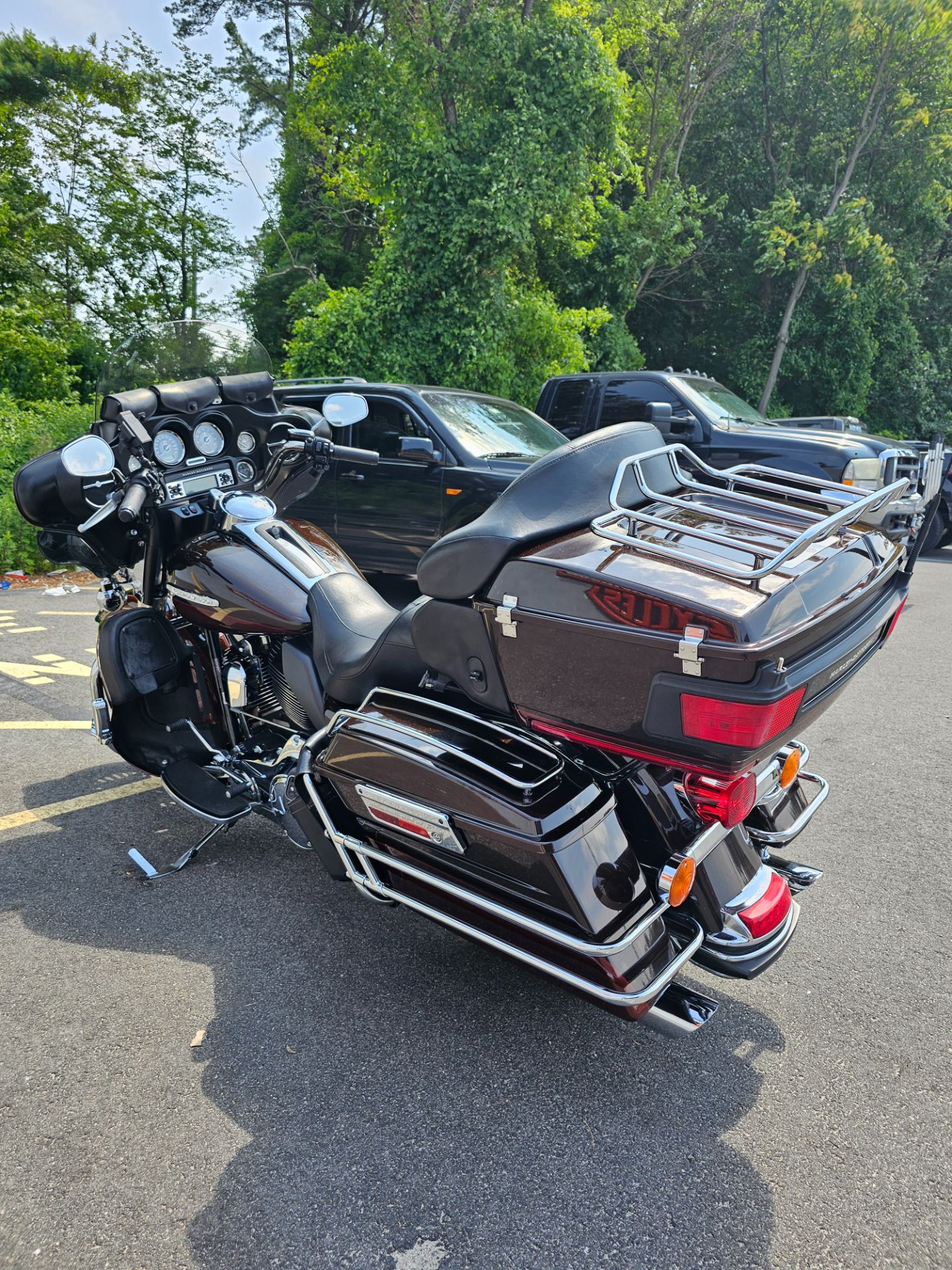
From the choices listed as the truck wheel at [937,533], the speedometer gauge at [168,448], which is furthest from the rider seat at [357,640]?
the truck wheel at [937,533]

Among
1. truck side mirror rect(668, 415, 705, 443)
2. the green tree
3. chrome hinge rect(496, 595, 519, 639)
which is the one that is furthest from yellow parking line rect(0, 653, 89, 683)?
the green tree

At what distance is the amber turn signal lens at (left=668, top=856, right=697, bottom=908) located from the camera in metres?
1.88

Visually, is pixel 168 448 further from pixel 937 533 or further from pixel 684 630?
pixel 937 533

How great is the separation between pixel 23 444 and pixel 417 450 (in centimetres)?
547

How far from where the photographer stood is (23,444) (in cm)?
952

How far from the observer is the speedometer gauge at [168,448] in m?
3.16

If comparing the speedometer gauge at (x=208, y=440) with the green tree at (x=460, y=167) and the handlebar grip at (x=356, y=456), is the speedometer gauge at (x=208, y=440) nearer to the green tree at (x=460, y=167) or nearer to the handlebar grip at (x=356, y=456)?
the handlebar grip at (x=356, y=456)

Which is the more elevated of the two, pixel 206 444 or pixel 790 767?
pixel 206 444

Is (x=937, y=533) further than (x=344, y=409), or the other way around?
(x=937, y=533)

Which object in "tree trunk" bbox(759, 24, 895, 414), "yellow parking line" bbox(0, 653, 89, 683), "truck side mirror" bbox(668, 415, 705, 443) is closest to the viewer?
"yellow parking line" bbox(0, 653, 89, 683)

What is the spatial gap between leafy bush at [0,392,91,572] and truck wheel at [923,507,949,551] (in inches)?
410

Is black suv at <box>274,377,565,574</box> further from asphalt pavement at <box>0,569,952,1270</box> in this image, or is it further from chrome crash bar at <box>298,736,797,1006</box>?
chrome crash bar at <box>298,736,797,1006</box>

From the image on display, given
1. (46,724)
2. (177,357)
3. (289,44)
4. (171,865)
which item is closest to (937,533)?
(177,357)

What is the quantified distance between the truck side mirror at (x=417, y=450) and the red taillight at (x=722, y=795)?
195 inches
